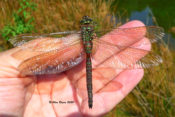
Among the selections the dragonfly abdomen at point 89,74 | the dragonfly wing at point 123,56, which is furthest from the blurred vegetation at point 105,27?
the dragonfly abdomen at point 89,74

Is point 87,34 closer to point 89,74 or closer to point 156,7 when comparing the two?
point 89,74

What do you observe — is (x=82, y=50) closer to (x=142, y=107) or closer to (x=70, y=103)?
(x=70, y=103)

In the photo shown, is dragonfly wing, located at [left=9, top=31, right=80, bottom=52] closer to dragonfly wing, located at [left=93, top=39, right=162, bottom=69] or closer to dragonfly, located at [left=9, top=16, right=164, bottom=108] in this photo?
dragonfly, located at [left=9, top=16, right=164, bottom=108]

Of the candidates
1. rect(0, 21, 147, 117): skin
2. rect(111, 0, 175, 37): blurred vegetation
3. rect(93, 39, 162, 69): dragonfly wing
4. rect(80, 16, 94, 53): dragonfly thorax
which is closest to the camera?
rect(0, 21, 147, 117): skin

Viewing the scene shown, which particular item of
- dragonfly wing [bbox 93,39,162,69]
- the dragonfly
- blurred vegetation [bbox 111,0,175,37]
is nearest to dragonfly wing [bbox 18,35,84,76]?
the dragonfly

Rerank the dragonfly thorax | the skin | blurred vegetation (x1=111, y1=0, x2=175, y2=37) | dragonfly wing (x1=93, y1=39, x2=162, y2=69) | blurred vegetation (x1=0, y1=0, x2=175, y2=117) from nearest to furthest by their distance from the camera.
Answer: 1. the skin
2. dragonfly wing (x1=93, y1=39, x2=162, y2=69)
3. the dragonfly thorax
4. blurred vegetation (x1=0, y1=0, x2=175, y2=117)
5. blurred vegetation (x1=111, y1=0, x2=175, y2=37)

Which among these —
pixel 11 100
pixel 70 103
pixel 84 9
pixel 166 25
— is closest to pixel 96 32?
pixel 70 103

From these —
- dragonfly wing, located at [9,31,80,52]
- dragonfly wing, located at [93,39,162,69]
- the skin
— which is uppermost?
dragonfly wing, located at [9,31,80,52]
